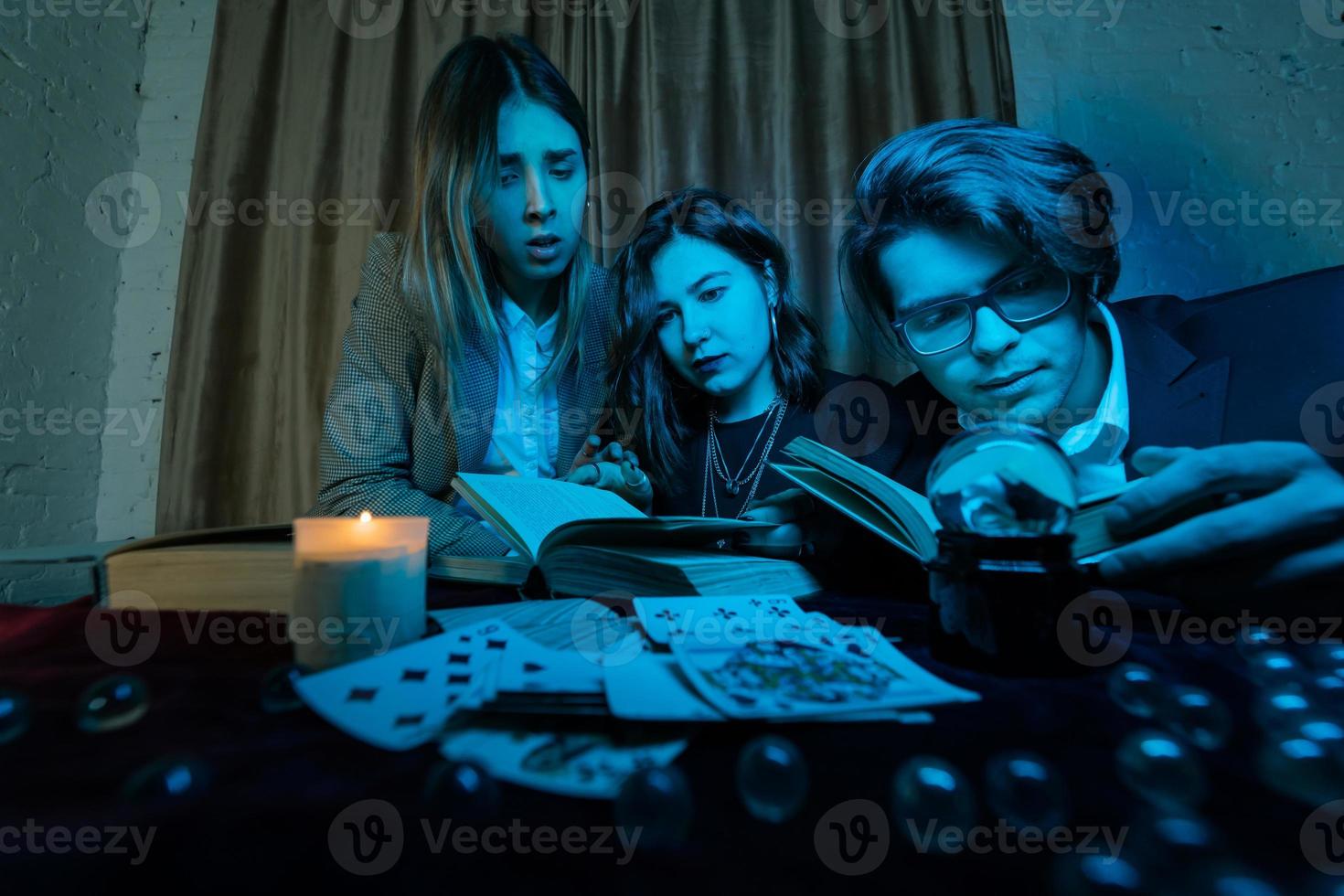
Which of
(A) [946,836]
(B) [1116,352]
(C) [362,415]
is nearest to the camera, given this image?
(A) [946,836]

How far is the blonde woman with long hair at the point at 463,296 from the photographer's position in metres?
1.30

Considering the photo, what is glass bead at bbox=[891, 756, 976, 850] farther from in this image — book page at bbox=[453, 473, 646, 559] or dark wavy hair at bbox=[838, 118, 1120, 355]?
dark wavy hair at bbox=[838, 118, 1120, 355]

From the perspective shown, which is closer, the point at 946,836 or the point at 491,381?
the point at 946,836

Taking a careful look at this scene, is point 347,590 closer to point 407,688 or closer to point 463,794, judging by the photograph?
point 407,688

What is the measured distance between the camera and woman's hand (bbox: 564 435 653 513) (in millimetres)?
1157

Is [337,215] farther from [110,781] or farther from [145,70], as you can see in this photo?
[110,781]

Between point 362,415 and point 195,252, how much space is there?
105cm

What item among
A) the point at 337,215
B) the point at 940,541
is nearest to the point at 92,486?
the point at 337,215

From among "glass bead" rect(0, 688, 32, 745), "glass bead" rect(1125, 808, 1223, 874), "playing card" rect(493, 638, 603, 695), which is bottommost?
"glass bead" rect(1125, 808, 1223, 874)

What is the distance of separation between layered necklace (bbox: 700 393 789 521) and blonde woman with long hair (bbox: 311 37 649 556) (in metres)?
0.14

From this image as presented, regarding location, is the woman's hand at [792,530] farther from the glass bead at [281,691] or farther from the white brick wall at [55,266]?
the white brick wall at [55,266]

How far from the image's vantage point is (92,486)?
1.84 m

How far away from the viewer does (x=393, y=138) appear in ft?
6.12

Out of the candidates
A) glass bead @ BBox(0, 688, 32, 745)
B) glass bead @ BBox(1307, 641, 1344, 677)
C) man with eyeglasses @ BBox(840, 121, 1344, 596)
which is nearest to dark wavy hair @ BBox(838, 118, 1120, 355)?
man with eyeglasses @ BBox(840, 121, 1344, 596)
